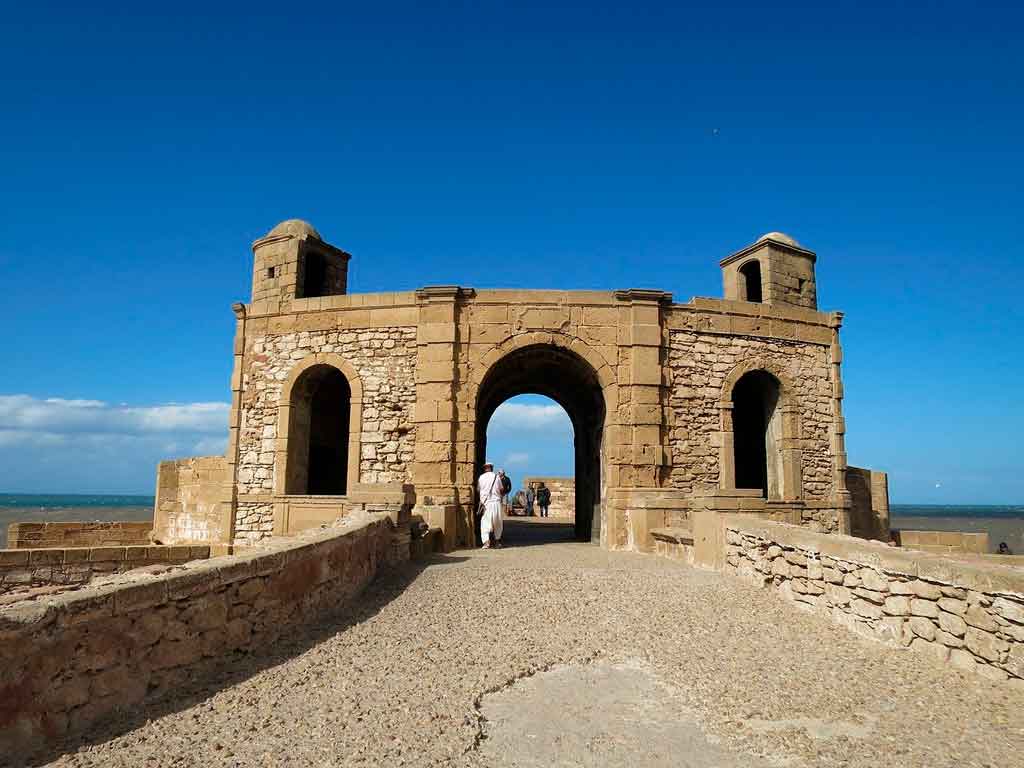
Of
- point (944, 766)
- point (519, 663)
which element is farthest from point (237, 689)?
point (944, 766)

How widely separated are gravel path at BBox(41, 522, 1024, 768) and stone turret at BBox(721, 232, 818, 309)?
8.77m

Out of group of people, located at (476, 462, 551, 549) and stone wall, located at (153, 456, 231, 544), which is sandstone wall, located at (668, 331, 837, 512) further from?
stone wall, located at (153, 456, 231, 544)

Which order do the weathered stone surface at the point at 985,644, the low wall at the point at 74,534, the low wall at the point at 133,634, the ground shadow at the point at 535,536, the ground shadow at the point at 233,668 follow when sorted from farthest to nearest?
the low wall at the point at 74,534 < the ground shadow at the point at 535,536 < the weathered stone surface at the point at 985,644 < the ground shadow at the point at 233,668 < the low wall at the point at 133,634

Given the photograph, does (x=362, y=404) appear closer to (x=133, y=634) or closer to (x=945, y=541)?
(x=133, y=634)

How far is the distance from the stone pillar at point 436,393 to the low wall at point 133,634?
6200 mm

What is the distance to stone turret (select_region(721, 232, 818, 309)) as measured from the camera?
13.9m

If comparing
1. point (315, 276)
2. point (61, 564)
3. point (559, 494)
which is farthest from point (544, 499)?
point (61, 564)

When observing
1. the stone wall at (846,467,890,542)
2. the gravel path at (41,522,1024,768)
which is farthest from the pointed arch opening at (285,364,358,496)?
the stone wall at (846,467,890,542)

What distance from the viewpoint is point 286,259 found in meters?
13.8

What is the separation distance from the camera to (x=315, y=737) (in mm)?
3393

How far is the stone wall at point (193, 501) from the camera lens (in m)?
13.3

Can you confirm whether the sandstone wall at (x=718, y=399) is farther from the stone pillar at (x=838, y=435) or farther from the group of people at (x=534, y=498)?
the group of people at (x=534, y=498)

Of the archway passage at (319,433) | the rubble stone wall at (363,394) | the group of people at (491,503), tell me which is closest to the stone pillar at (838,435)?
the group of people at (491,503)

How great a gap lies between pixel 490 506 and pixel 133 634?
8.12 meters
